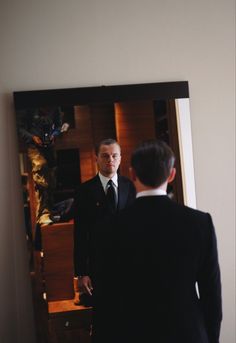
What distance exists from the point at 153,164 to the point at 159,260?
1.09ft

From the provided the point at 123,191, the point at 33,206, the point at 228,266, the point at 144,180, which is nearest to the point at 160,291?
the point at 144,180

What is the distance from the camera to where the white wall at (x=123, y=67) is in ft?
8.39

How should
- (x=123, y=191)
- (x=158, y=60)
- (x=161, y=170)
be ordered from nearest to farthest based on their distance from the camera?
(x=161, y=170), (x=123, y=191), (x=158, y=60)

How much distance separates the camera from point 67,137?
99.4 inches

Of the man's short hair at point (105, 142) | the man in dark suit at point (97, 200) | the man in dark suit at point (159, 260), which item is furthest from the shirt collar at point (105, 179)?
the man in dark suit at point (159, 260)

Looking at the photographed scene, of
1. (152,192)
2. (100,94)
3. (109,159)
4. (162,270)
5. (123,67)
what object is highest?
(123,67)

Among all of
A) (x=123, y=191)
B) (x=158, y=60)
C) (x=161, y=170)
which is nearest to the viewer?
(x=161, y=170)

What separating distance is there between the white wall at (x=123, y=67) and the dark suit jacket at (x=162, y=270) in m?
1.18

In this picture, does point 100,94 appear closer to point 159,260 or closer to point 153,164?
point 153,164

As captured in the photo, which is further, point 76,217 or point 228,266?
point 228,266

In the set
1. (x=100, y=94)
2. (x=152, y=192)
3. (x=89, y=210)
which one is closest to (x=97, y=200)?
(x=89, y=210)

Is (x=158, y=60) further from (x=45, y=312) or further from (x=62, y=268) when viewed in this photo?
(x=45, y=312)

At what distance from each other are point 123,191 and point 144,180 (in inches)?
37.9

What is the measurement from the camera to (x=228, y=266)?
9.18 feet
